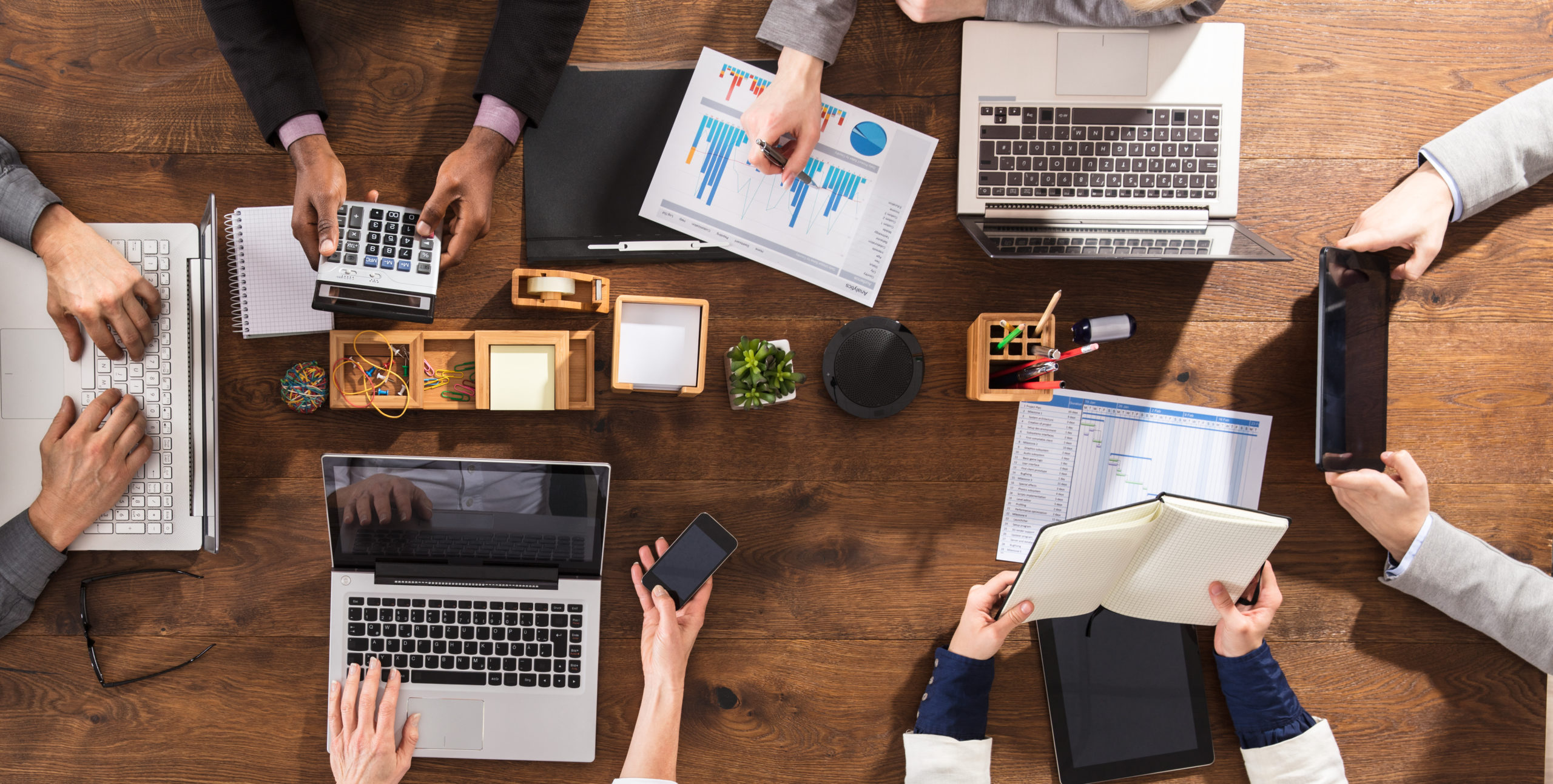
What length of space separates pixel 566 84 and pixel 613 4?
0.57 feet

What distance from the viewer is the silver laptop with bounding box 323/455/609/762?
1315 millimetres

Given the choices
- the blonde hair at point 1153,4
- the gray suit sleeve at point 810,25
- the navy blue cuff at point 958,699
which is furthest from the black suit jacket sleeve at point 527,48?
the navy blue cuff at point 958,699

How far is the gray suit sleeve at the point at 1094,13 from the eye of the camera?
4.34ft

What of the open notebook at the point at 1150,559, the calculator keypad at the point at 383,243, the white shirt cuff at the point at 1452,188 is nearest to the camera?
the open notebook at the point at 1150,559

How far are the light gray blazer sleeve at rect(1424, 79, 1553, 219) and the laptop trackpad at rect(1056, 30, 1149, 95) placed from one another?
0.55 m

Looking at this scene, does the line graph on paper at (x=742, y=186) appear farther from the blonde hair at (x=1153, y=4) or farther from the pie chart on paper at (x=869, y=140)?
the blonde hair at (x=1153, y=4)

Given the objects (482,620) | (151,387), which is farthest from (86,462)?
(482,620)

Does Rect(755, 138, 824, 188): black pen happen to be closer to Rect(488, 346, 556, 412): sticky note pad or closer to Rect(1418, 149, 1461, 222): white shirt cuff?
Rect(488, 346, 556, 412): sticky note pad

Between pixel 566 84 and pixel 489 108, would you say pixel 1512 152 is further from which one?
pixel 489 108

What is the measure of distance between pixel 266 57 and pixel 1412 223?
1.98 meters

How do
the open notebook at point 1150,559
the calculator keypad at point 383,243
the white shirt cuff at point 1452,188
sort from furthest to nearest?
1. the white shirt cuff at point 1452,188
2. the calculator keypad at point 383,243
3. the open notebook at point 1150,559

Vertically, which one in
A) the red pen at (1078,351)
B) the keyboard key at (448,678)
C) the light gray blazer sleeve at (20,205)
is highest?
the light gray blazer sleeve at (20,205)

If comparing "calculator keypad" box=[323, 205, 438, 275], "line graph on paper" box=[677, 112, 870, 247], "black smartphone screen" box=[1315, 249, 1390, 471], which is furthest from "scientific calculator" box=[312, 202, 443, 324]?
"black smartphone screen" box=[1315, 249, 1390, 471]

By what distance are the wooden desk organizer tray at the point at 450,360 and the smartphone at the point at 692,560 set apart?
291 mm
